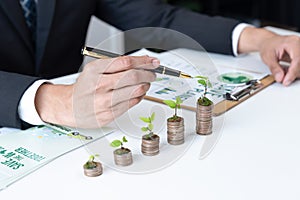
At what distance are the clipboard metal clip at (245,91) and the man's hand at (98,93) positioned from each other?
26cm

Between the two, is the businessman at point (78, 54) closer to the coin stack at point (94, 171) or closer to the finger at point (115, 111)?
the finger at point (115, 111)

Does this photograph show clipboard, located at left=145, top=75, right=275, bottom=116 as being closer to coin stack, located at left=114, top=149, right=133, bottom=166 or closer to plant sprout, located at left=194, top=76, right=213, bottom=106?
plant sprout, located at left=194, top=76, right=213, bottom=106

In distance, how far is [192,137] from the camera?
0.94 metres

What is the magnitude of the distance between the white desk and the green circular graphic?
23 cm

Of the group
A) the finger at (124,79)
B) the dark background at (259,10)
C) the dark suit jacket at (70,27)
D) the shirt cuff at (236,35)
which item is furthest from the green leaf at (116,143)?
the dark background at (259,10)

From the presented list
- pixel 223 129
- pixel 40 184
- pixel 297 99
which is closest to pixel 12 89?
pixel 40 184

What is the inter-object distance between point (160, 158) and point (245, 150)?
153 millimetres

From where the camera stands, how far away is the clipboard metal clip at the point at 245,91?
3.63ft

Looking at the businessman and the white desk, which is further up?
the businessman

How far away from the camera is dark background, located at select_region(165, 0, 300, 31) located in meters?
3.62

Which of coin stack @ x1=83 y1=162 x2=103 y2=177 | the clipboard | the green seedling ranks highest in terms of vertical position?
the green seedling

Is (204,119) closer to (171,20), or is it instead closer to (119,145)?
(119,145)

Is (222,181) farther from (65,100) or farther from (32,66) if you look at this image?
(32,66)

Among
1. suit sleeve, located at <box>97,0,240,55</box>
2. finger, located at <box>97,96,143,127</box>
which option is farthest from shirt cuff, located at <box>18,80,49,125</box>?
suit sleeve, located at <box>97,0,240,55</box>
